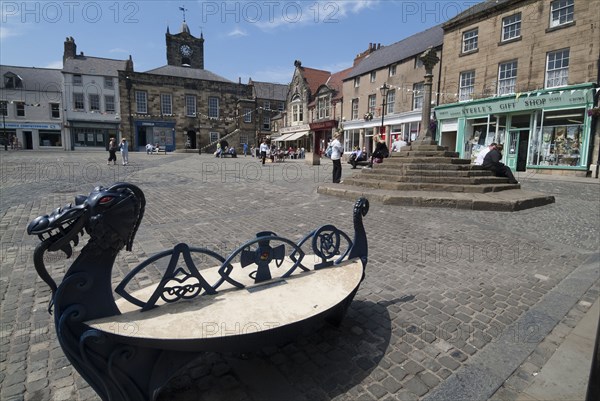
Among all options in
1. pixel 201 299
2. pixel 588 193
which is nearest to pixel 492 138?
pixel 588 193

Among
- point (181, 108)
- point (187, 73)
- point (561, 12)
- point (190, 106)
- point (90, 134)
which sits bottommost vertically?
point (90, 134)

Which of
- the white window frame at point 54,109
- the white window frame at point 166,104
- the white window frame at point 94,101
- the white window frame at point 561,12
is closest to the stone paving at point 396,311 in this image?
the white window frame at point 561,12

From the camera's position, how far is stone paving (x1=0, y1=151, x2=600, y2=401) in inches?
85.1

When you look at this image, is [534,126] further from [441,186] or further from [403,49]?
[403,49]

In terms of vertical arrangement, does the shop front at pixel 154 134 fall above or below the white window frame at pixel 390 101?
below

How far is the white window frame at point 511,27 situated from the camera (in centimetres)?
1848

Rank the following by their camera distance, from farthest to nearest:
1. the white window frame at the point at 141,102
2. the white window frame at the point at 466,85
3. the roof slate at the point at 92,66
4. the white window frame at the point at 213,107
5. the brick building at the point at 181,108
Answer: the white window frame at the point at 213,107, the white window frame at the point at 141,102, the brick building at the point at 181,108, the roof slate at the point at 92,66, the white window frame at the point at 466,85

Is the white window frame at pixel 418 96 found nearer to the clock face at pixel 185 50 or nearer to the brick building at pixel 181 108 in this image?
the brick building at pixel 181 108

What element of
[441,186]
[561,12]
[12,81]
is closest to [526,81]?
[561,12]

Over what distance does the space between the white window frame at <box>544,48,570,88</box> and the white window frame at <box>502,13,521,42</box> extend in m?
2.36

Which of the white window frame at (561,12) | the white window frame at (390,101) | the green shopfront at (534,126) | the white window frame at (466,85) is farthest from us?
the white window frame at (390,101)

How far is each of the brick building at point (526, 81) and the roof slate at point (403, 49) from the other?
2.37 meters

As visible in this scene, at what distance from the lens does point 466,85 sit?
21.3 meters

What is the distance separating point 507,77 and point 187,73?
42220mm
